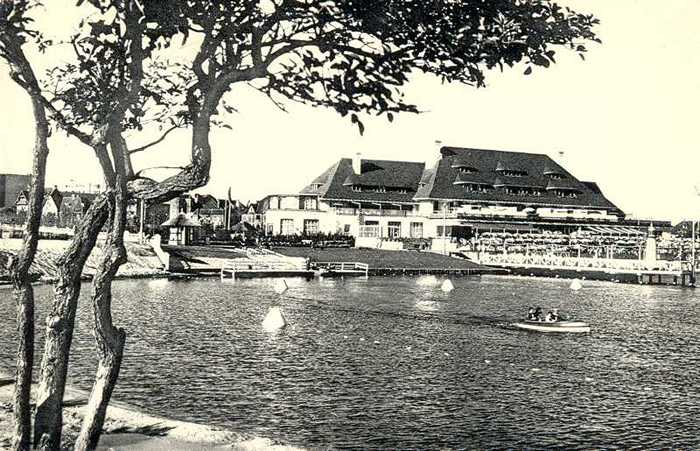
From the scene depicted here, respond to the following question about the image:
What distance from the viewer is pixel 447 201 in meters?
111

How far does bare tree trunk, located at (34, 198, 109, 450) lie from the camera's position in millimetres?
11234

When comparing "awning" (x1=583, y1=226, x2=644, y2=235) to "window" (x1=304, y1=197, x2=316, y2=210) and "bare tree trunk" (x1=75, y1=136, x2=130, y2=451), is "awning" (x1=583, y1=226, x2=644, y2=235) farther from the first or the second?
"bare tree trunk" (x1=75, y1=136, x2=130, y2=451)

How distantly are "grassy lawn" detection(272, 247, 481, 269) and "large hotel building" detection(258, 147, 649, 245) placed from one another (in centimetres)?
1702

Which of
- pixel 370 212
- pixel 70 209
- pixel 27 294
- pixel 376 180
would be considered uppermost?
pixel 376 180

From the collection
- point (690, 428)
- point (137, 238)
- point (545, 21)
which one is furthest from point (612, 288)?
point (545, 21)

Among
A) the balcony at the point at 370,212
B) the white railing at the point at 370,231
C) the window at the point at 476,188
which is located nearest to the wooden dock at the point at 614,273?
the white railing at the point at 370,231

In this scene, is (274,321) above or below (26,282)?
below

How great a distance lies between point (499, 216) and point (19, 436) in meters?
99.0

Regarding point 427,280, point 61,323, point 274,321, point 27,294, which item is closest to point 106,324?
point 61,323

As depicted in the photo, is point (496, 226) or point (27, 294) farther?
point (496, 226)

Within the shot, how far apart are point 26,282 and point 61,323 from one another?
3.55 feet

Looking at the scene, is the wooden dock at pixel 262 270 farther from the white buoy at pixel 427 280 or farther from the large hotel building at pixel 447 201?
the large hotel building at pixel 447 201

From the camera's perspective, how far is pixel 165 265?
6538 centimetres

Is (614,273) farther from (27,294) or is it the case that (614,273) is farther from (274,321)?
(27,294)
